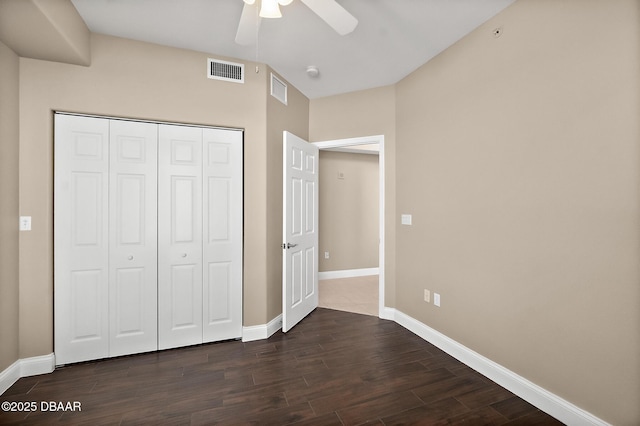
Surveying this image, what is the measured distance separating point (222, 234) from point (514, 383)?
2.66 meters

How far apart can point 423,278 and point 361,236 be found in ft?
8.94

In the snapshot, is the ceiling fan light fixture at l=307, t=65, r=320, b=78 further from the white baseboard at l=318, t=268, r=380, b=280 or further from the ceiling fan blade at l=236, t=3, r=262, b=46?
the white baseboard at l=318, t=268, r=380, b=280

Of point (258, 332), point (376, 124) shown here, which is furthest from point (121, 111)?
point (376, 124)

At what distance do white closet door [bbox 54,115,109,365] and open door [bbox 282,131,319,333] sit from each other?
1.57 meters

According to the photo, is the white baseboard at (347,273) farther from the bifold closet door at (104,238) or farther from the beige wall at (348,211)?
the bifold closet door at (104,238)

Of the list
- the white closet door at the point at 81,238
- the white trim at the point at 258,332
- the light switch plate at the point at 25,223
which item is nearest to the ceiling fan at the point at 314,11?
the white closet door at the point at 81,238

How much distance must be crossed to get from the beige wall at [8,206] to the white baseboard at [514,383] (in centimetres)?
345

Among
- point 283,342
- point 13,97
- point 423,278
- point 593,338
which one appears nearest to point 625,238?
point 593,338

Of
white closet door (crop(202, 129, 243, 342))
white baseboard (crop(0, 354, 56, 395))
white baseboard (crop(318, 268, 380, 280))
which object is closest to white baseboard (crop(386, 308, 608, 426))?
white closet door (crop(202, 129, 243, 342))

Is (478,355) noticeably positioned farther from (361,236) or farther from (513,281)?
(361,236)

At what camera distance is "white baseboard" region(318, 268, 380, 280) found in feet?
17.9

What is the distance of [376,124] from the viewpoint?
354 centimetres

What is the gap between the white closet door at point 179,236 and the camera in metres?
2.69

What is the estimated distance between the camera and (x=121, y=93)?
2.53 m
